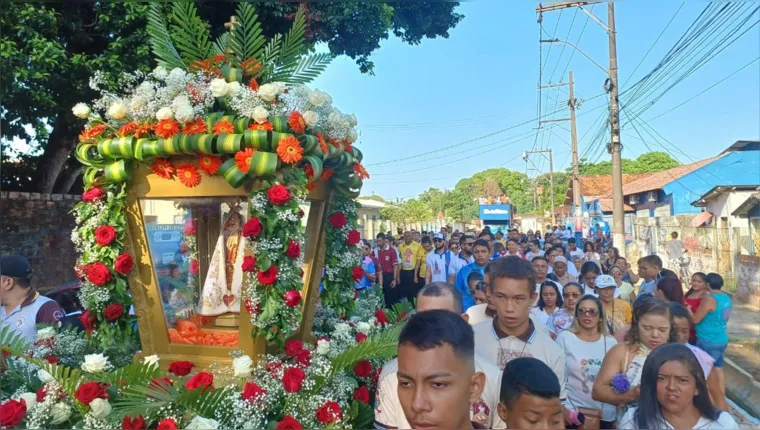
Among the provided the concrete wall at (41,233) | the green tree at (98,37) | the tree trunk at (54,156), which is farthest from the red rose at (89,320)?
the tree trunk at (54,156)

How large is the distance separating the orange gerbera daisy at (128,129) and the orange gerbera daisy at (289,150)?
2.51 feet

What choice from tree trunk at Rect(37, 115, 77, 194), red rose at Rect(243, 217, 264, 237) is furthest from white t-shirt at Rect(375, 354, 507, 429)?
tree trunk at Rect(37, 115, 77, 194)

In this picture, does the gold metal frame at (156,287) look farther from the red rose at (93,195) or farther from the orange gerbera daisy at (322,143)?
the orange gerbera daisy at (322,143)

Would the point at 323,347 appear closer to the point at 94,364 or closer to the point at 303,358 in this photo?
the point at 303,358

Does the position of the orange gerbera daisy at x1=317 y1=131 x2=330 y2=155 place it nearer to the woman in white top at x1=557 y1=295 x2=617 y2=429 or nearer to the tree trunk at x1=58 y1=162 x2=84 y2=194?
the woman in white top at x1=557 y1=295 x2=617 y2=429

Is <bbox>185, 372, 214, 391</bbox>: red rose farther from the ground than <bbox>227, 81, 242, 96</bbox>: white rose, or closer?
closer

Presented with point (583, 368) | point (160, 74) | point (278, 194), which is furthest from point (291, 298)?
point (583, 368)

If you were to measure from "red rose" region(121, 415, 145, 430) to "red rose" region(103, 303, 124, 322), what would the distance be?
0.65m

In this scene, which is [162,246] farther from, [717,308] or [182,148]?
[717,308]

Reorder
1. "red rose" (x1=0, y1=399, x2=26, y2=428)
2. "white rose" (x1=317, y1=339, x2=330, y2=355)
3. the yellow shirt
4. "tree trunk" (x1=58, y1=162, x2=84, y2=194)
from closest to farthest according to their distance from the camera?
"red rose" (x1=0, y1=399, x2=26, y2=428) → "white rose" (x1=317, y1=339, x2=330, y2=355) → "tree trunk" (x1=58, y1=162, x2=84, y2=194) → the yellow shirt

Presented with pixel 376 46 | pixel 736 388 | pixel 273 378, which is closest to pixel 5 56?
pixel 376 46

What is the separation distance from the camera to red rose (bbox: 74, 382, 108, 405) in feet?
7.79

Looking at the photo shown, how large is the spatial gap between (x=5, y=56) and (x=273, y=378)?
15.5ft

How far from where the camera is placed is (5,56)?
5.29 metres
